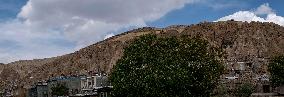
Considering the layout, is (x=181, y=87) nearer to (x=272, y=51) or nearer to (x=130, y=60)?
(x=130, y=60)

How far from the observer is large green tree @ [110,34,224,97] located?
76750 millimetres

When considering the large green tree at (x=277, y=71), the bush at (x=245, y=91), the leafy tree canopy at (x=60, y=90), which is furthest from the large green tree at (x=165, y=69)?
the leafy tree canopy at (x=60, y=90)

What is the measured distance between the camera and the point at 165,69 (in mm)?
78375

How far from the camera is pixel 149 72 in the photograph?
79.4m

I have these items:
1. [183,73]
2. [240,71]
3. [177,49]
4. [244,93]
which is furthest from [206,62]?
[240,71]

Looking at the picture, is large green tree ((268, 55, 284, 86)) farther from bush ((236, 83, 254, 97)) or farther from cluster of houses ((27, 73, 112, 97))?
cluster of houses ((27, 73, 112, 97))

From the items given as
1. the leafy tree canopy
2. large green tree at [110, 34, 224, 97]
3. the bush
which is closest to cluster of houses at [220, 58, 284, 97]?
the bush

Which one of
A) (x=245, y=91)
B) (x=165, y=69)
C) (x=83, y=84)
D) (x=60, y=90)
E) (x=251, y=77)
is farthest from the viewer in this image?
(x=251, y=77)

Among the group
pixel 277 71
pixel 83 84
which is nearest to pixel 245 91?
pixel 277 71

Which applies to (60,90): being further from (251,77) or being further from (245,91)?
(251,77)

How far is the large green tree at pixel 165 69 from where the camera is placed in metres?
76.8

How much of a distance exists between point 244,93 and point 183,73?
3107 centimetres

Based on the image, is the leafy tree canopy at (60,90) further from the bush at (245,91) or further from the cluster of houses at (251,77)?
the bush at (245,91)

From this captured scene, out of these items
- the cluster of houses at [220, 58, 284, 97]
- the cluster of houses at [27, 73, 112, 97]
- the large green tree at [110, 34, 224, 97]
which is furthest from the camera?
the cluster of houses at [220, 58, 284, 97]
